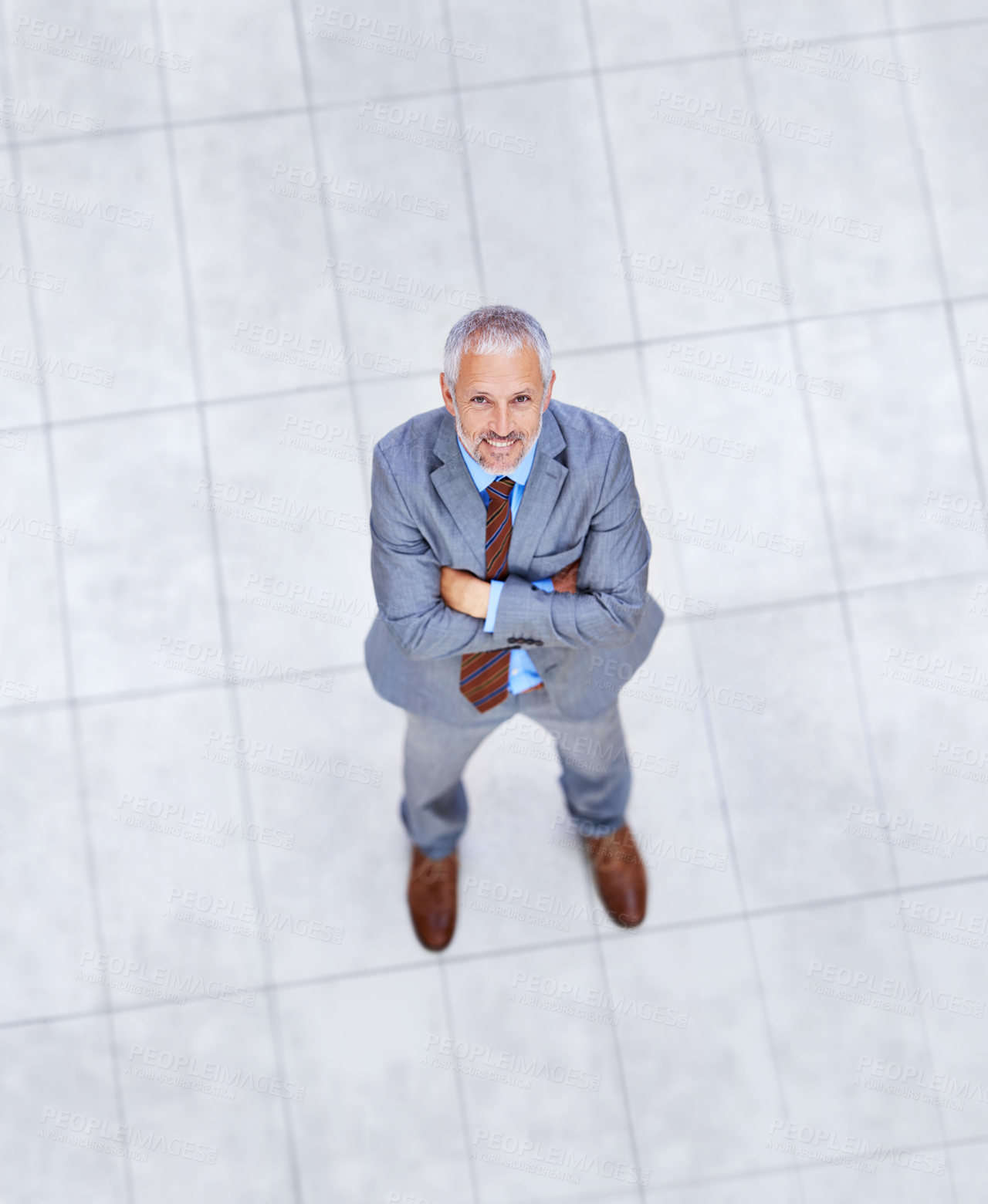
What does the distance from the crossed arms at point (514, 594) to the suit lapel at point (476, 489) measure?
0.10m

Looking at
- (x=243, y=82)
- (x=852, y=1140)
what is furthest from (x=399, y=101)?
(x=852, y=1140)

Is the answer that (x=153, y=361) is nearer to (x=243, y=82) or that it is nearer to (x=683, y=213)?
(x=243, y=82)

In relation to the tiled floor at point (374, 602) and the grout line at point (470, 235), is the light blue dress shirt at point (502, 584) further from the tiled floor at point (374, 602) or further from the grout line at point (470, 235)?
the grout line at point (470, 235)

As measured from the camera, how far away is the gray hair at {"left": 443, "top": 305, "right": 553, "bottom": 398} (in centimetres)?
210

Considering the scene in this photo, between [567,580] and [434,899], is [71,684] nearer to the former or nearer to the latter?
[434,899]

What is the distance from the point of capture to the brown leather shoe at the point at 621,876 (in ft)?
11.4

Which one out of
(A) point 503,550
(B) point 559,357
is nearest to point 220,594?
(B) point 559,357

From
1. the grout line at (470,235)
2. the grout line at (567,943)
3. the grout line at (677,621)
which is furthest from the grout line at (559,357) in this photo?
the grout line at (567,943)

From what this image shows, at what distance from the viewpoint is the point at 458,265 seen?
3795 mm

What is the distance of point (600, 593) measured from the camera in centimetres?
245

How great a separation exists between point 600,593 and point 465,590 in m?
0.29

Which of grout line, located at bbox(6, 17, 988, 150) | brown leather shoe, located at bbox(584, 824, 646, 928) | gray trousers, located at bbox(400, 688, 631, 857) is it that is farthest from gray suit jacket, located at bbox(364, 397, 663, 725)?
grout line, located at bbox(6, 17, 988, 150)

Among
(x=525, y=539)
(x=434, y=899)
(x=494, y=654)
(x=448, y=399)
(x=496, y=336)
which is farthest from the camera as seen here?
(x=434, y=899)

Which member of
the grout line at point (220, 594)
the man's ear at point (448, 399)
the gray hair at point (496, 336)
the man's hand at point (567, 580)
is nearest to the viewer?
the gray hair at point (496, 336)
